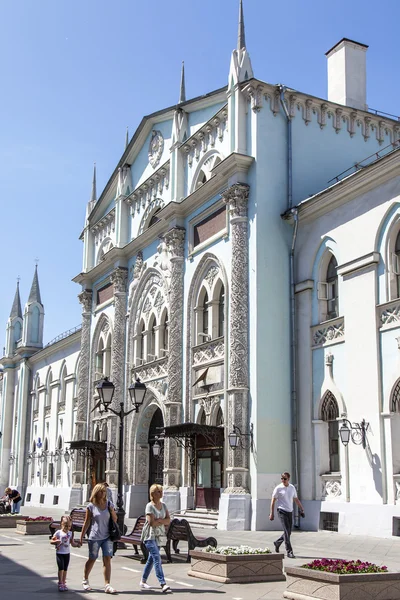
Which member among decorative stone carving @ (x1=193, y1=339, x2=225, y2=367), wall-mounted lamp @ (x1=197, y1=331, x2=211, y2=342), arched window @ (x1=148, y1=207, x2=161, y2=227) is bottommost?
decorative stone carving @ (x1=193, y1=339, x2=225, y2=367)

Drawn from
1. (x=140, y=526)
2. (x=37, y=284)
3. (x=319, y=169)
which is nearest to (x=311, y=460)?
(x=140, y=526)

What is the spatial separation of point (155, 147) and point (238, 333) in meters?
12.4

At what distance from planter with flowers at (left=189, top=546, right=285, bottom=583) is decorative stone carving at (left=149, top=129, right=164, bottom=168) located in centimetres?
2291

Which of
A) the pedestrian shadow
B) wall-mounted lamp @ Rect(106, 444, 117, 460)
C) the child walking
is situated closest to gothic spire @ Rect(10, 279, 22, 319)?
wall-mounted lamp @ Rect(106, 444, 117, 460)

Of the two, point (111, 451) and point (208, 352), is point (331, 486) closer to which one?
point (208, 352)

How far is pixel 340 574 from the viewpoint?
9867 mm

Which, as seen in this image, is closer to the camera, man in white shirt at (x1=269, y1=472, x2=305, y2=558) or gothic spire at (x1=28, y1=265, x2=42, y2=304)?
man in white shirt at (x1=269, y1=472, x2=305, y2=558)

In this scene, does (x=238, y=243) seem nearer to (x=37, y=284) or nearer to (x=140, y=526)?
(x=140, y=526)

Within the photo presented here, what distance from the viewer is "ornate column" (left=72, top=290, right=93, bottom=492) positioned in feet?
123

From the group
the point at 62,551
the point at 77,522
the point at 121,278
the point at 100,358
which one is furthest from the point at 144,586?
the point at 100,358

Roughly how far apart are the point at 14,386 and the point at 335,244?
40438 millimetres

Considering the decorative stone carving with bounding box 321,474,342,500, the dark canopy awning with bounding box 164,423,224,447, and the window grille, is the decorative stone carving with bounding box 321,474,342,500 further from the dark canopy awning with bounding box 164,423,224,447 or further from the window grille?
the dark canopy awning with bounding box 164,423,224,447

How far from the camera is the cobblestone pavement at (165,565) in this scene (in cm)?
1134

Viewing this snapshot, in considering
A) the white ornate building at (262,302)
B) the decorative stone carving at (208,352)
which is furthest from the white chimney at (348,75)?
the decorative stone carving at (208,352)
